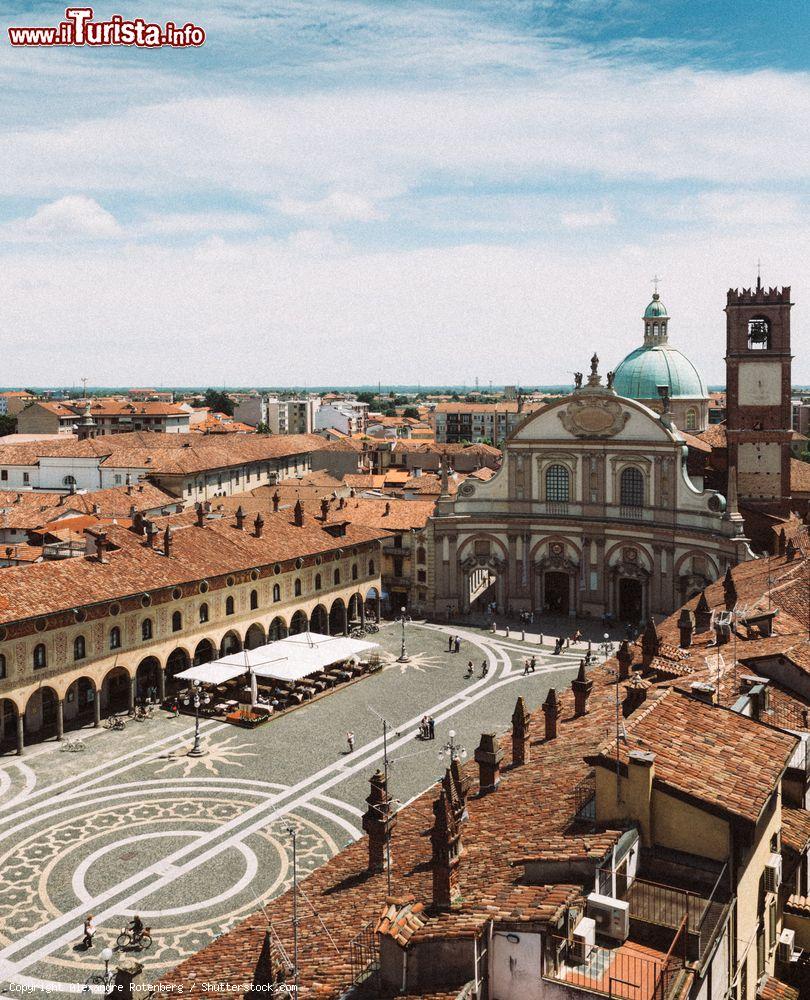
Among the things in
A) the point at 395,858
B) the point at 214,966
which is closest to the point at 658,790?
the point at 395,858

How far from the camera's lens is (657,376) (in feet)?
269

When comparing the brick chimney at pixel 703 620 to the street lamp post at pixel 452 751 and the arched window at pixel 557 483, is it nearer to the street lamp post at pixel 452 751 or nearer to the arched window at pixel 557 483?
the street lamp post at pixel 452 751

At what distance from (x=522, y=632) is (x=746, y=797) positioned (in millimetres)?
51046

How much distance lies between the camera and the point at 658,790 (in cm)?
1648

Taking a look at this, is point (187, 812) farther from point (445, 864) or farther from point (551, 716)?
point (445, 864)

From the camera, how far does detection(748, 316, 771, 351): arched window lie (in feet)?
219

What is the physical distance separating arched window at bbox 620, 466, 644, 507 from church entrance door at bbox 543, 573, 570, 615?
7630 millimetres

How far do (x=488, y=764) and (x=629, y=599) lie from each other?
162 ft

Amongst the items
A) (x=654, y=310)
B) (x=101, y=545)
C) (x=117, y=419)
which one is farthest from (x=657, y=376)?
(x=117, y=419)

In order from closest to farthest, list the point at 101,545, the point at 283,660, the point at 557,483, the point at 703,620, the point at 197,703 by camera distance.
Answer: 1. the point at 703,620
2. the point at 197,703
3. the point at 283,660
4. the point at 101,545
5. the point at 557,483

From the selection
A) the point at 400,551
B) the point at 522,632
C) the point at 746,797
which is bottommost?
the point at 522,632

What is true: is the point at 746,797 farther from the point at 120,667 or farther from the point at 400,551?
the point at 400,551

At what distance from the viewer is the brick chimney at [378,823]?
21453mm

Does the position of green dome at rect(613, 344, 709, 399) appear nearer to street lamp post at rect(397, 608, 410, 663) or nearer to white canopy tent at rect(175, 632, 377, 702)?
street lamp post at rect(397, 608, 410, 663)
